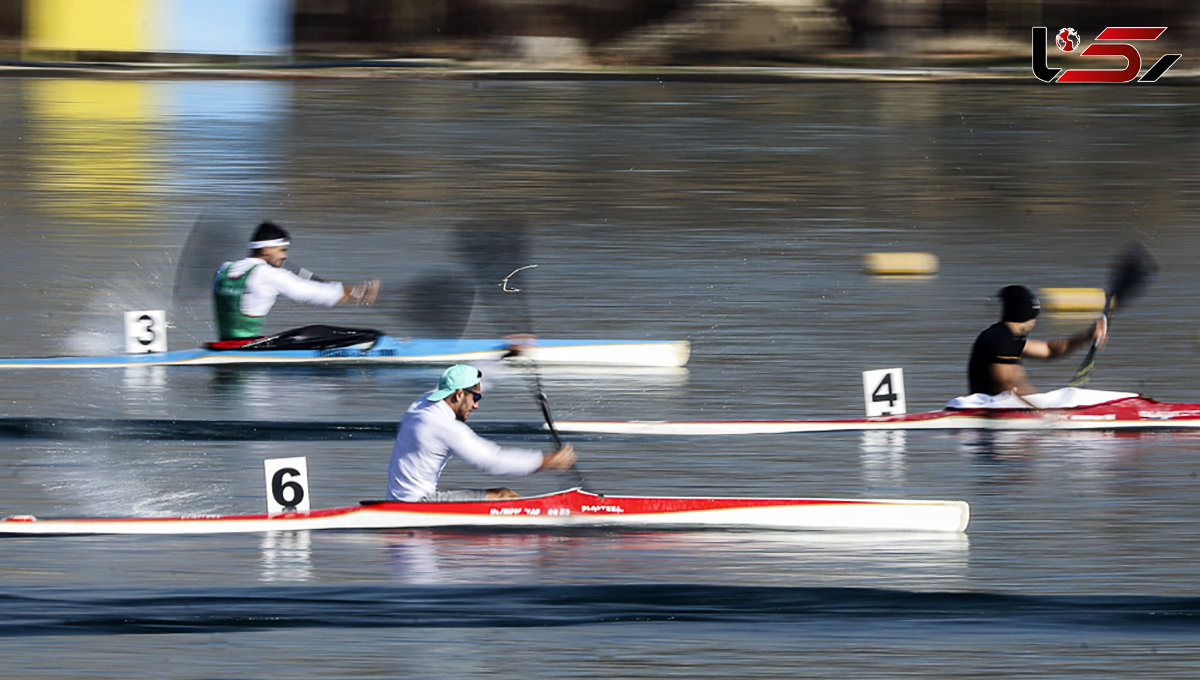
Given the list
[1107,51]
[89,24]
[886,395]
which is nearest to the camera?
[886,395]

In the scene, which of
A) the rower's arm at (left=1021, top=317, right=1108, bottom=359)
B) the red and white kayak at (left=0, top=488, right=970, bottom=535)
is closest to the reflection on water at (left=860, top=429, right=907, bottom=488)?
the rower's arm at (left=1021, top=317, right=1108, bottom=359)

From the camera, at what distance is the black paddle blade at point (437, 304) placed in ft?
63.3

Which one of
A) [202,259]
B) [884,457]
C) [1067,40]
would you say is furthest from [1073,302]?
[1067,40]

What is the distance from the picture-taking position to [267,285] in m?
16.2

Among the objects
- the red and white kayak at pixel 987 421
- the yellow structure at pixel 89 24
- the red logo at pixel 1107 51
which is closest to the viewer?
the red and white kayak at pixel 987 421

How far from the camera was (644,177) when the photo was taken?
30.9 m

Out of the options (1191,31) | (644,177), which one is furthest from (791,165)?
(1191,31)

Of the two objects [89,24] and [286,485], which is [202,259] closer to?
[286,485]

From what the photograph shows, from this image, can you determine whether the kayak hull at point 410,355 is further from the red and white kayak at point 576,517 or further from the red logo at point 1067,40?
the red logo at point 1067,40

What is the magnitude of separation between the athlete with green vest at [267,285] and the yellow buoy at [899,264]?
7774mm

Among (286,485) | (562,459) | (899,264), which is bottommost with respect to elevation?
(286,485)

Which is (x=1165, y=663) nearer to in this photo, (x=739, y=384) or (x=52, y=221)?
(x=739, y=384)

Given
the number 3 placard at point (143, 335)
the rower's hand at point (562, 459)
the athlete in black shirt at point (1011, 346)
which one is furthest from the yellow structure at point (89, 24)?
the rower's hand at point (562, 459)

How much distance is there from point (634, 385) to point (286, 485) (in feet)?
19.3
